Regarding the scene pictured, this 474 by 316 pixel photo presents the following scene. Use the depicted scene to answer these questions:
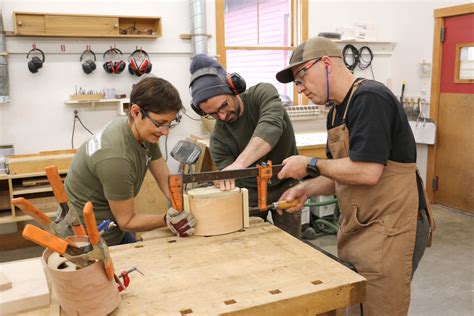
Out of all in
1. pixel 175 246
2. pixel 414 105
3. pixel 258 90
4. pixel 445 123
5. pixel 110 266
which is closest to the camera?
pixel 110 266

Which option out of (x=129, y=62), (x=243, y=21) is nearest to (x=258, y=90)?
(x=129, y=62)

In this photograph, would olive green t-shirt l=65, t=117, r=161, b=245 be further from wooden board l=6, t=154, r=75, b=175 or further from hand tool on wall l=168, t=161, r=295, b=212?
wooden board l=6, t=154, r=75, b=175

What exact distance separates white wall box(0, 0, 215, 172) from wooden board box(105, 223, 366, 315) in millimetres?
2892

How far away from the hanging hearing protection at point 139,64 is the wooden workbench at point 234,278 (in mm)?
2823

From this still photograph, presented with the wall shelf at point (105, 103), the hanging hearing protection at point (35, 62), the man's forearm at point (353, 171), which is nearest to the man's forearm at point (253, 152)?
the man's forearm at point (353, 171)

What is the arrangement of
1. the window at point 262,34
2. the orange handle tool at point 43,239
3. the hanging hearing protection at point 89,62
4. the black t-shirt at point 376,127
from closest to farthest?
the orange handle tool at point 43,239 < the black t-shirt at point 376,127 < the hanging hearing protection at point 89,62 < the window at point 262,34

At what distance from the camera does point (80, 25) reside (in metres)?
3.81

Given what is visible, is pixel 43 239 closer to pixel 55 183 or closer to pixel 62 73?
pixel 55 183

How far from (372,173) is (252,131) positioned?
2.89ft

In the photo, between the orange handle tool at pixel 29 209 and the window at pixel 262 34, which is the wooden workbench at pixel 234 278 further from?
the window at pixel 262 34

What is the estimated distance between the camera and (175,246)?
4.99ft

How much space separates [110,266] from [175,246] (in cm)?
46

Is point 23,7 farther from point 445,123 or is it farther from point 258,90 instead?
point 445,123

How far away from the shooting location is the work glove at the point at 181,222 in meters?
1.60
